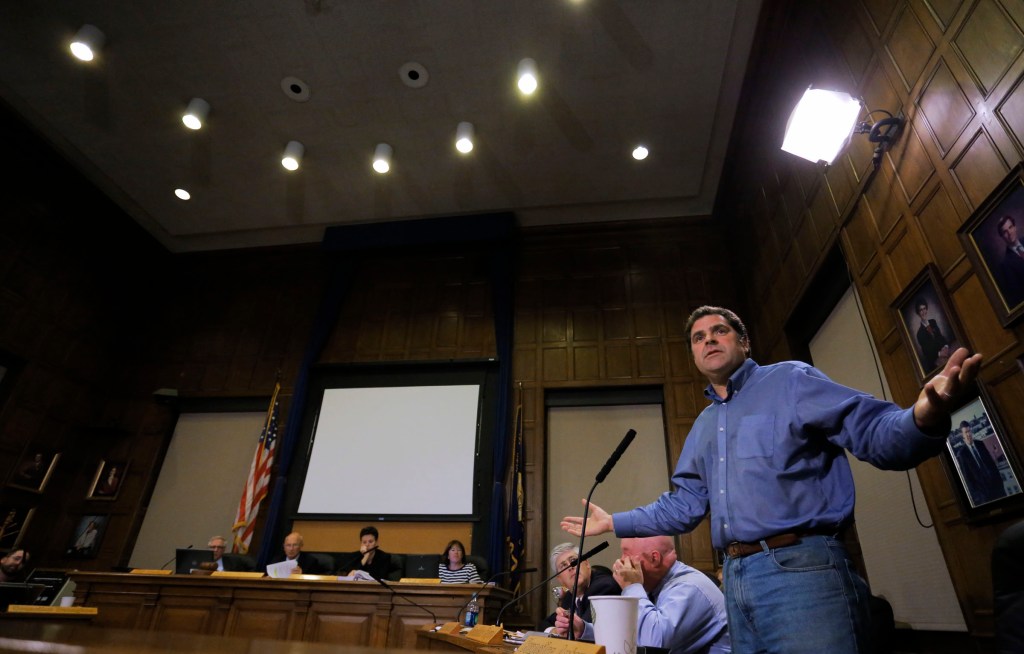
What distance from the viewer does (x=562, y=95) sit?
5.39 meters

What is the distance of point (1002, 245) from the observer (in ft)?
7.39

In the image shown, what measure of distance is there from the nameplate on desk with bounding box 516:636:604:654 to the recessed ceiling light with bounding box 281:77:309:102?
18.3ft

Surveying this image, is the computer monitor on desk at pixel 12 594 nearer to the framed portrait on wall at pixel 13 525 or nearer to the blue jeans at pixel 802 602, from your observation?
the blue jeans at pixel 802 602

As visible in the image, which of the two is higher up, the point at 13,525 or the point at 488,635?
the point at 13,525

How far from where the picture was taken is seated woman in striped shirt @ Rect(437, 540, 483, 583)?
15.5ft

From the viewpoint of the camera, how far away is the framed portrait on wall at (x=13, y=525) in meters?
5.59

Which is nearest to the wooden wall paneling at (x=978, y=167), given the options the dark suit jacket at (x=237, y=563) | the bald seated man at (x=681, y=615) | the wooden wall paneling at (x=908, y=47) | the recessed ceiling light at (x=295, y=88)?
the wooden wall paneling at (x=908, y=47)

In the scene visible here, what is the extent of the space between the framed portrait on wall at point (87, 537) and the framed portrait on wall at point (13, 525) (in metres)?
0.45

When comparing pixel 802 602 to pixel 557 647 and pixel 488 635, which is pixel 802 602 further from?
pixel 488 635

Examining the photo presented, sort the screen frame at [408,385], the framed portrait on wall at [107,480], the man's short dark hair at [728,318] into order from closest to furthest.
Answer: the man's short dark hair at [728,318]
the screen frame at [408,385]
the framed portrait on wall at [107,480]

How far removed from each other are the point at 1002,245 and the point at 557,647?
2.42 metres

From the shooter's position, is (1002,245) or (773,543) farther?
(1002,245)

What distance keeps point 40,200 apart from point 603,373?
21.8 feet

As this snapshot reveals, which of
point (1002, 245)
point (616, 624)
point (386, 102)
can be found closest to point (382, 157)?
point (386, 102)
